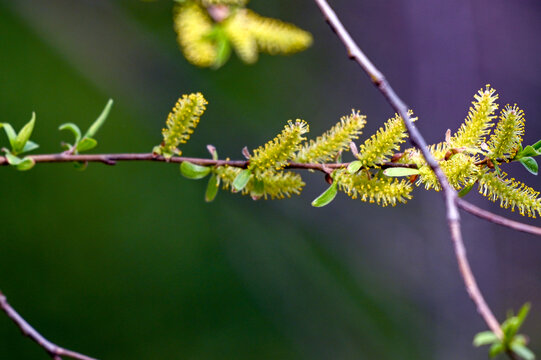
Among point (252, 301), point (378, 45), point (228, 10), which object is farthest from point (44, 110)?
point (228, 10)

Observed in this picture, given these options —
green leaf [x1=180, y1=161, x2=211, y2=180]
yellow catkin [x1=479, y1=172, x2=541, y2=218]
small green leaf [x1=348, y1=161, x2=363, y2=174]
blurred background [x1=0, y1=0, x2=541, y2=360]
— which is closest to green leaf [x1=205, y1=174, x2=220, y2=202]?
green leaf [x1=180, y1=161, x2=211, y2=180]

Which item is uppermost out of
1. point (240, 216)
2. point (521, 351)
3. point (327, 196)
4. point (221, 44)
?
point (240, 216)

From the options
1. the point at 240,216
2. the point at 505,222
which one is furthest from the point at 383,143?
the point at 240,216

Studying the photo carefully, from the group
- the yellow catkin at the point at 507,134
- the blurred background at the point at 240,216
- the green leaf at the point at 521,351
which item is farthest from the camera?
the blurred background at the point at 240,216

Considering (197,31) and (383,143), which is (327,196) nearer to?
(383,143)

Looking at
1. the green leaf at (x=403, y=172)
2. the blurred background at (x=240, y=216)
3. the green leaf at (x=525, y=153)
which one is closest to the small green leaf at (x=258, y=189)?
the green leaf at (x=403, y=172)

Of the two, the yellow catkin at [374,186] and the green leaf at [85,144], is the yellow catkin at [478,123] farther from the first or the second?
the green leaf at [85,144]

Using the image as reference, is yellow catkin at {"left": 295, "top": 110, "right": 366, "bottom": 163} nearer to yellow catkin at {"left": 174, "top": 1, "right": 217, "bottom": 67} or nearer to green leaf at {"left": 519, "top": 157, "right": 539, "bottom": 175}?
green leaf at {"left": 519, "top": 157, "right": 539, "bottom": 175}
